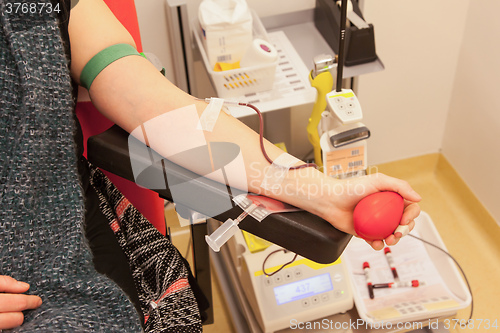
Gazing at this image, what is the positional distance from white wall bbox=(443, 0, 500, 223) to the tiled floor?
0.24 feet

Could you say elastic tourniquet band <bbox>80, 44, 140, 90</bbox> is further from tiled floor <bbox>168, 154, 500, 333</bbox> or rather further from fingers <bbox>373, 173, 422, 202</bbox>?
tiled floor <bbox>168, 154, 500, 333</bbox>

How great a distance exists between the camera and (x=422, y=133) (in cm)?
211

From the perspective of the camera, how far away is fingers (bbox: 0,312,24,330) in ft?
2.21

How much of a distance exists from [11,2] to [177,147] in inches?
13.2

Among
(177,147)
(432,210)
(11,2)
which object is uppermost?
(11,2)

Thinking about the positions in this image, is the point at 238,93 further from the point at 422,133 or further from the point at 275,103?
the point at 422,133

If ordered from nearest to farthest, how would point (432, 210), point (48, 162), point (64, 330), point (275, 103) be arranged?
point (64, 330) → point (48, 162) → point (275, 103) → point (432, 210)

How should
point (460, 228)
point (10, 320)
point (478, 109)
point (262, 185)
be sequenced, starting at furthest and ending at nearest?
point (460, 228) < point (478, 109) < point (262, 185) < point (10, 320)

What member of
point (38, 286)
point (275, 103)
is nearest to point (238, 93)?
point (275, 103)

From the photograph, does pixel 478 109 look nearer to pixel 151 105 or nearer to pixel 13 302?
pixel 151 105

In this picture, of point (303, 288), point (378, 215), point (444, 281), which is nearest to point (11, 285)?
point (378, 215)

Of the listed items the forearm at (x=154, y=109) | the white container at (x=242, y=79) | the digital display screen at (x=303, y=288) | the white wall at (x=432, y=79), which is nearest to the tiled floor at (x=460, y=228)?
the white wall at (x=432, y=79)

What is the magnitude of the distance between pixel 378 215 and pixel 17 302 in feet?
1.72

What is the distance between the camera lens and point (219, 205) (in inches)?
29.0
